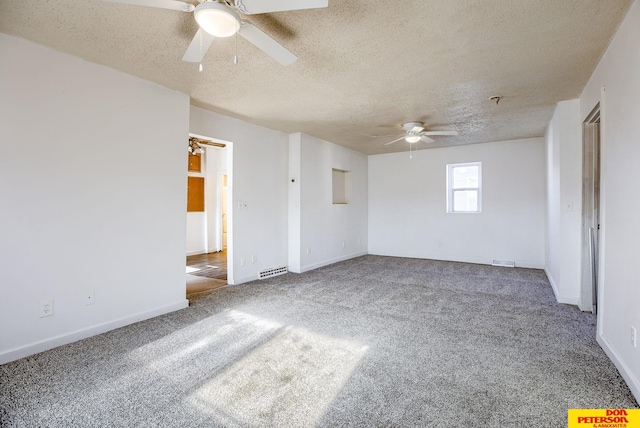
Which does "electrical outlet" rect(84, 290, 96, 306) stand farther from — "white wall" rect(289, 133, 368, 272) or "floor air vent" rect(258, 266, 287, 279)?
"white wall" rect(289, 133, 368, 272)

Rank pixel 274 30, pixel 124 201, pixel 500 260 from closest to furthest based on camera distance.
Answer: pixel 274 30, pixel 124 201, pixel 500 260

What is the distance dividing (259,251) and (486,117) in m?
4.00

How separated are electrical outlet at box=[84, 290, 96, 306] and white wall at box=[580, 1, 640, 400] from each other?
13.5 ft

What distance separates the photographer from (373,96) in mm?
3438

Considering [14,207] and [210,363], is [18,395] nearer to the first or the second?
[210,363]

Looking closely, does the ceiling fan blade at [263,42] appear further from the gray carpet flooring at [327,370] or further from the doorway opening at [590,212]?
the doorway opening at [590,212]

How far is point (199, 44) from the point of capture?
1970mm

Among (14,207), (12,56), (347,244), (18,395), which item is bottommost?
(18,395)

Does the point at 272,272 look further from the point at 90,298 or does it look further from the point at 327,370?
the point at 327,370

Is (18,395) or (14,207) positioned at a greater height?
(14,207)

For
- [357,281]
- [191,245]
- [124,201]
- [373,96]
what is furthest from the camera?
[191,245]

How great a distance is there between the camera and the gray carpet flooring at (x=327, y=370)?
5.49ft

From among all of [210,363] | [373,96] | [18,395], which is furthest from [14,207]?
[373,96]

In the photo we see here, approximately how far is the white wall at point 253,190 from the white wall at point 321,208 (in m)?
0.22
